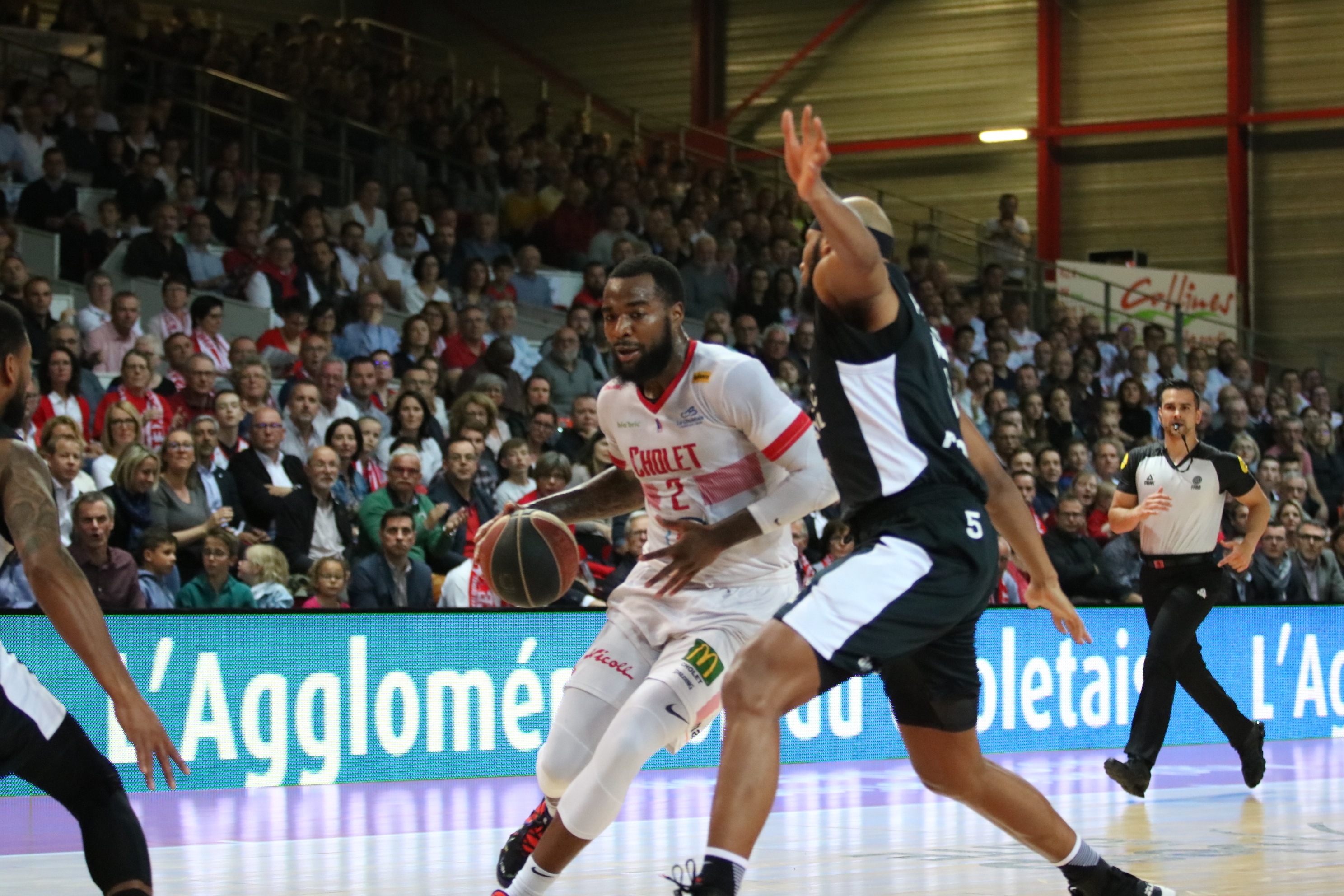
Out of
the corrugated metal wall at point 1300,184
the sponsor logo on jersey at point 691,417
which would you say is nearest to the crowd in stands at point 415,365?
the sponsor logo on jersey at point 691,417

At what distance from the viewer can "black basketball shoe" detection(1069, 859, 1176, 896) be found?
5059 mm

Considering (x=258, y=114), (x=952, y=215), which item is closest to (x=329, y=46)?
(x=258, y=114)

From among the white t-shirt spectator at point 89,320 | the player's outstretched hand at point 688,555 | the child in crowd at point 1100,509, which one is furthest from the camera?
the child in crowd at point 1100,509

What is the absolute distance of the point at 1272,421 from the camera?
1939 cm

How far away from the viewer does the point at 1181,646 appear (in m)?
8.99

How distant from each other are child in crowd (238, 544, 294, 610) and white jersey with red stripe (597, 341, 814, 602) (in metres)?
4.69

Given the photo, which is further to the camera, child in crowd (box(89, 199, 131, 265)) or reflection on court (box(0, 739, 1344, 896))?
child in crowd (box(89, 199, 131, 265))

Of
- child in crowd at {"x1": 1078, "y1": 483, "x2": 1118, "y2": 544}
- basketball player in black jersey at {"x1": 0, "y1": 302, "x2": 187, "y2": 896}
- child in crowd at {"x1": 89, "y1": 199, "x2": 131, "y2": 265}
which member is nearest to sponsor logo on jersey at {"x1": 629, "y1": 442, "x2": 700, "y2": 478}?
basketball player in black jersey at {"x1": 0, "y1": 302, "x2": 187, "y2": 896}

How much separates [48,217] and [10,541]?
407 inches

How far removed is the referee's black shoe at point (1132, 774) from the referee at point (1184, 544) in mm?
322

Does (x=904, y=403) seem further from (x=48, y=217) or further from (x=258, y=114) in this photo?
(x=258, y=114)

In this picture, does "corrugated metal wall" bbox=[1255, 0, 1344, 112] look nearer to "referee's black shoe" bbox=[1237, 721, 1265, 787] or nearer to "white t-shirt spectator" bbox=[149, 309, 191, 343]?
"white t-shirt spectator" bbox=[149, 309, 191, 343]

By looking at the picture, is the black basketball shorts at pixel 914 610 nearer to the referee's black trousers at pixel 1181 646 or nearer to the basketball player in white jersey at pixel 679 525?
the basketball player in white jersey at pixel 679 525

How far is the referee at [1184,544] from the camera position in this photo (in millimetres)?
9016
